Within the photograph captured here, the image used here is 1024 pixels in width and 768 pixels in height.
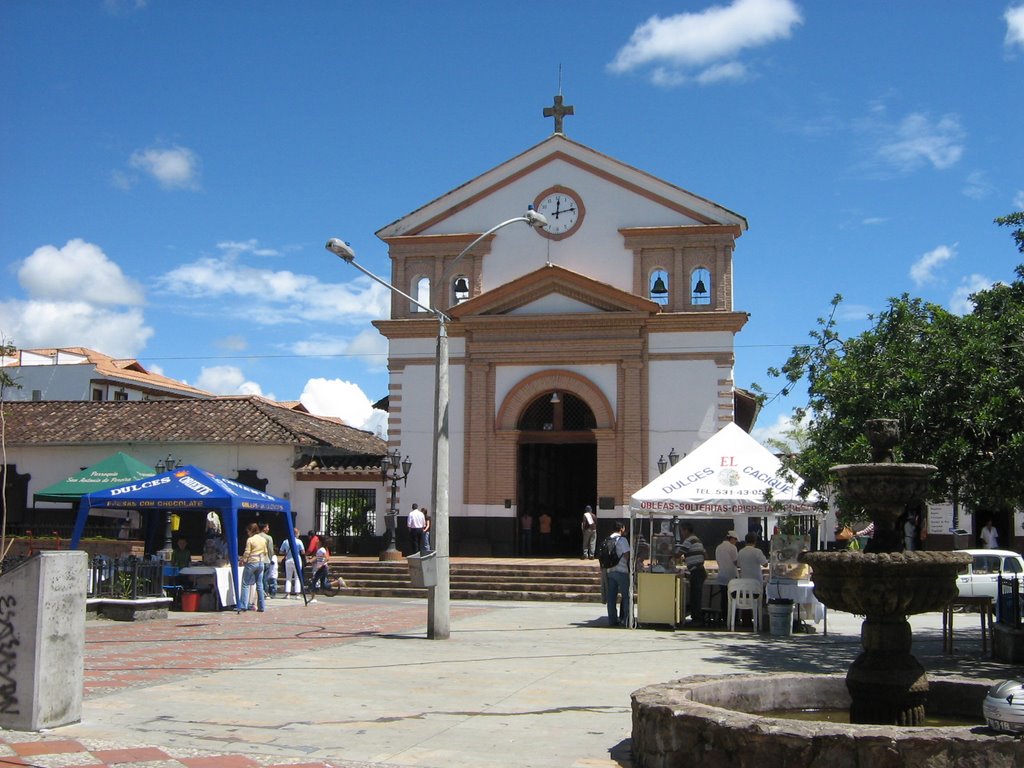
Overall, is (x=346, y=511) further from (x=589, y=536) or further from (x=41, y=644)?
(x=41, y=644)

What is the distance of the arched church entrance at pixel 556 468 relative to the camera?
2912cm

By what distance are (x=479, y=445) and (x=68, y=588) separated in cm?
2021

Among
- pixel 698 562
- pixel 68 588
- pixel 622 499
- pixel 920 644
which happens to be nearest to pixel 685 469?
pixel 698 562

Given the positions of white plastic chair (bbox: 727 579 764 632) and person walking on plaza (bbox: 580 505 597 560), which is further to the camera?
person walking on plaza (bbox: 580 505 597 560)

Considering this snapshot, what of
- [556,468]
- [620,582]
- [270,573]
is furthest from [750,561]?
[556,468]

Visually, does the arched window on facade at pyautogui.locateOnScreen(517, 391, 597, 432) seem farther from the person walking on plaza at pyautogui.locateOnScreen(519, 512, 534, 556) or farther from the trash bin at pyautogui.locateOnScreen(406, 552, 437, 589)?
the trash bin at pyautogui.locateOnScreen(406, 552, 437, 589)

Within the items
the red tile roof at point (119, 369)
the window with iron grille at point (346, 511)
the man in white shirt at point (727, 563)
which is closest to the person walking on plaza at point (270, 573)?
the window with iron grille at point (346, 511)

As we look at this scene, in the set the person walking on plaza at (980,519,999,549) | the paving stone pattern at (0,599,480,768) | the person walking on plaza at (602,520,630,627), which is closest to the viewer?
the paving stone pattern at (0,599,480,768)

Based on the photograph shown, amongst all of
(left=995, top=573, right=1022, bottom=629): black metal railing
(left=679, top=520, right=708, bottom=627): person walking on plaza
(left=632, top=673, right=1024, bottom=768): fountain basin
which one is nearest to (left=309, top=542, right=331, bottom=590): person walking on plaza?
(left=679, top=520, right=708, bottom=627): person walking on plaza

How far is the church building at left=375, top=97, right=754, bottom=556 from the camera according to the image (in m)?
28.0

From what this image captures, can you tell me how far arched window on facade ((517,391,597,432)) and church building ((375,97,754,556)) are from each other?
4 cm

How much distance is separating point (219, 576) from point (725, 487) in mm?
9350

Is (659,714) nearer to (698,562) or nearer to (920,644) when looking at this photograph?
(920,644)

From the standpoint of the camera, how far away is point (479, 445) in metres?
28.8
